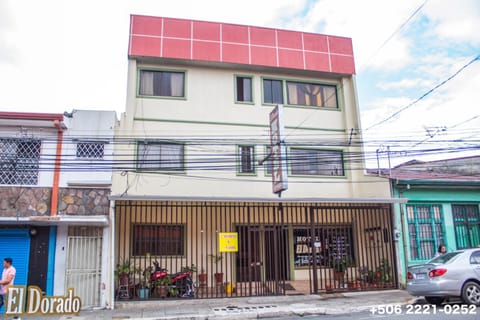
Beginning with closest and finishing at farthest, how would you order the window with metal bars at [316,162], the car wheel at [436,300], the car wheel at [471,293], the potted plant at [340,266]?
the car wheel at [471,293] < the car wheel at [436,300] < the potted plant at [340,266] < the window with metal bars at [316,162]

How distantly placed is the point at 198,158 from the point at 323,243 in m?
5.67

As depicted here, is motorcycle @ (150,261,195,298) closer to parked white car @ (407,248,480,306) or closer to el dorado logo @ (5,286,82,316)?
el dorado logo @ (5,286,82,316)

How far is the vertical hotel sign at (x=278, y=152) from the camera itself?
13.8 meters

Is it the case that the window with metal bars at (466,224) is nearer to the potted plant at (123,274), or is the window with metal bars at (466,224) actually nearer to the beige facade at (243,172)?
the beige facade at (243,172)

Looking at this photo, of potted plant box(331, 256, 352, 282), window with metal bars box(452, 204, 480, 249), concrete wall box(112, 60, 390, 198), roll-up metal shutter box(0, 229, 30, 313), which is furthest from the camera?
concrete wall box(112, 60, 390, 198)

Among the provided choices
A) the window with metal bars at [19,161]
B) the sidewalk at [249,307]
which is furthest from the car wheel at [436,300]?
the window with metal bars at [19,161]

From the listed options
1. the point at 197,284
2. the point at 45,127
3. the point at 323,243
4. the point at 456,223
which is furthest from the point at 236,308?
the point at 456,223

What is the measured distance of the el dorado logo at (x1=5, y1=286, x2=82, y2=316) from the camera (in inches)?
372

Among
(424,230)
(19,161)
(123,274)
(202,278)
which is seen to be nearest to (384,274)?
(424,230)

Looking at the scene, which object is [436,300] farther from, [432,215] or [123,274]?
[123,274]

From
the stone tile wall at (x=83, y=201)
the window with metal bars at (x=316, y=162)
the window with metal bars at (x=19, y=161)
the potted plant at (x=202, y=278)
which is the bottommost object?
the potted plant at (x=202, y=278)

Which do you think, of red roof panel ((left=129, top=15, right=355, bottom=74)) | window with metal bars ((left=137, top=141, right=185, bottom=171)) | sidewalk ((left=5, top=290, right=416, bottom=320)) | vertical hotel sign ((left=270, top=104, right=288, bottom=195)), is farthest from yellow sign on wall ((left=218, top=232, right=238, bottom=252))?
red roof panel ((left=129, top=15, right=355, bottom=74))

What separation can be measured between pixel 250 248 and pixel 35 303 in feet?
23.5

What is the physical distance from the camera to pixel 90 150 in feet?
41.0
